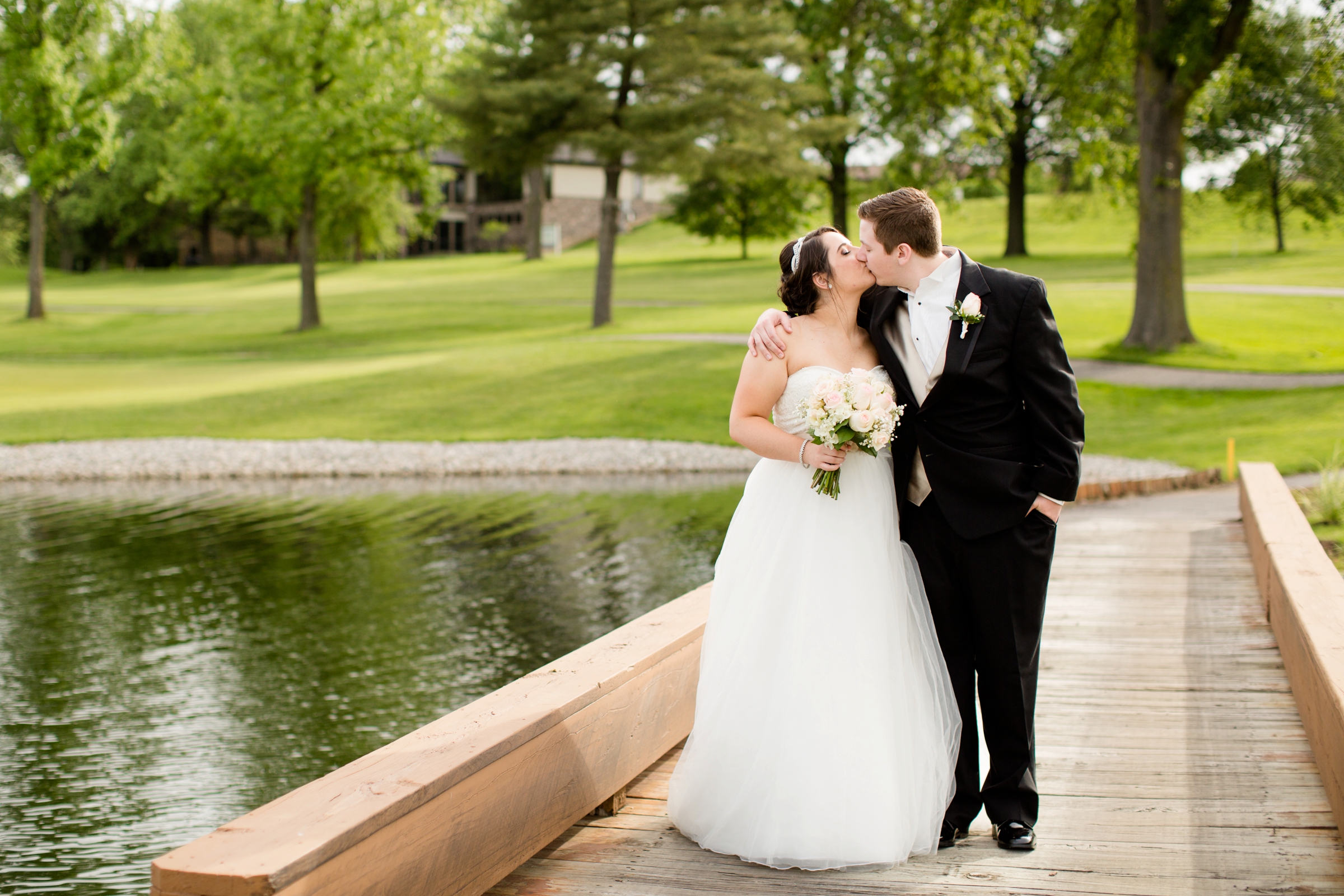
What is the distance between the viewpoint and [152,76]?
3672 cm

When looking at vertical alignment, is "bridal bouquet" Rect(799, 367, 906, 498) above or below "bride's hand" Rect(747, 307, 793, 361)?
below

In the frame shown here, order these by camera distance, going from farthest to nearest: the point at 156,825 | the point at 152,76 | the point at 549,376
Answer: the point at 152,76 < the point at 549,376 < the point at 156,825

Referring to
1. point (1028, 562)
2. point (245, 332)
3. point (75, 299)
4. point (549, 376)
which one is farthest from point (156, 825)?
point (75, 299)

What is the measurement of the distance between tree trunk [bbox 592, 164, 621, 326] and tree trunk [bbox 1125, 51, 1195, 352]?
13.8 meters

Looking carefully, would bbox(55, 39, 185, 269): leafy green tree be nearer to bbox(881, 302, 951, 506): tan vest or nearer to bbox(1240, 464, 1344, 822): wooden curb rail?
bbox(1240, 464, 1344, 822): wooden curb rail

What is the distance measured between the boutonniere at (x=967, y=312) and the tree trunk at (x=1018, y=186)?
45.7m

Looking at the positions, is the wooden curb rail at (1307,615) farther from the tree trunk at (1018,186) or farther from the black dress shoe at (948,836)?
the tree trunk at (1018,186)

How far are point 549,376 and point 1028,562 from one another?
20.1m

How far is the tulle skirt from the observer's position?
137 inches

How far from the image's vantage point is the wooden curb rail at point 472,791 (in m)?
2.38

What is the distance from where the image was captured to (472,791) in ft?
9.84

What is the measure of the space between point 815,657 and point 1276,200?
1936 inches

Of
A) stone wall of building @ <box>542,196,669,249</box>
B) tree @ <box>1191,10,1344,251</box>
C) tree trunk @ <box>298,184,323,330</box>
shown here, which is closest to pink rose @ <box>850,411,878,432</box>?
tree trunk @ <box>298,184,323,330</box>

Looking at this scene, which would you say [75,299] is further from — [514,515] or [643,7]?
[514,515]
